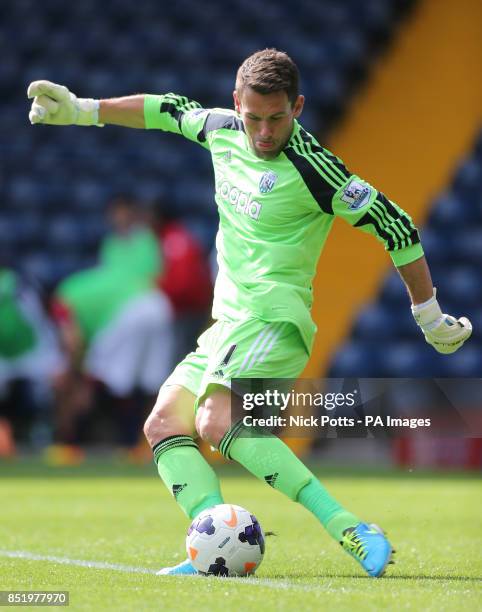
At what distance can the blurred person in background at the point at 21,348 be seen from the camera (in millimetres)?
11289

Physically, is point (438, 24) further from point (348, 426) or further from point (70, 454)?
point (348, 426)

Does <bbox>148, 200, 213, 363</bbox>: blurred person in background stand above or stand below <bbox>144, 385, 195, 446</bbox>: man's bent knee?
above

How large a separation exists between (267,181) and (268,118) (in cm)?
24

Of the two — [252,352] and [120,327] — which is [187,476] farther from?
[120,327]

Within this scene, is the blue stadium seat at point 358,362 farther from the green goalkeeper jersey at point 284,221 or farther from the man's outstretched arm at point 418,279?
the man's outstretched arm at point 418,279

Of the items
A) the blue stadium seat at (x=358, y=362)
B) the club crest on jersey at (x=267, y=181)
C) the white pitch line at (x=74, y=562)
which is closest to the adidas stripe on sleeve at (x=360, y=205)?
the club crest on jersey at (x=267, y=181)

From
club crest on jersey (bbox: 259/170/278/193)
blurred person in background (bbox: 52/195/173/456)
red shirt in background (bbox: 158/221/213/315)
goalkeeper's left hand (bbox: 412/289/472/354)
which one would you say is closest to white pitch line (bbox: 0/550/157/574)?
goalkeeper's left hand (bbox: 412/289/472/354)

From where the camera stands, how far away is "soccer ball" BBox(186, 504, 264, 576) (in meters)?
4.37

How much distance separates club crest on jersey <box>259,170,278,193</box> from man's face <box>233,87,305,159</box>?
2.7 inches

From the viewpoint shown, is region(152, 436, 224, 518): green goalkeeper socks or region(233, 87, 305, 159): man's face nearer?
region(233, 87, 305, 159): man's face

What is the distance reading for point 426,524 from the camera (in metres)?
6.65

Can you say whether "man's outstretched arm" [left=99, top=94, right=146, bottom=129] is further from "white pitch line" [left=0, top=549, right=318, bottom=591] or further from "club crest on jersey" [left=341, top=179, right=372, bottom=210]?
"white pitch line" [left=0, top=549, right=318, bottom=591]

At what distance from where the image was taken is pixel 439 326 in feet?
14.8

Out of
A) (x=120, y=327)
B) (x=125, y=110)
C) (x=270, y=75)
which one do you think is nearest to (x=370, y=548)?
(x=270, y=75)
